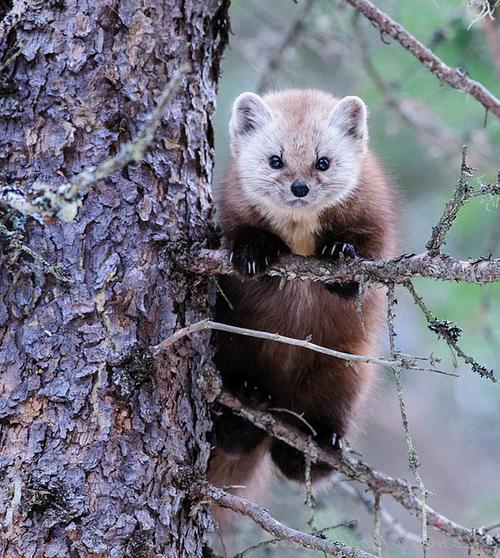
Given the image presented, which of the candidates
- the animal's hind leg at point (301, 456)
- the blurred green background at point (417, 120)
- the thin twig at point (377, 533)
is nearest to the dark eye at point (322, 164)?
the blurred green background at point (417, 120)

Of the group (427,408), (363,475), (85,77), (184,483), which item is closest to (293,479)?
(363,475)

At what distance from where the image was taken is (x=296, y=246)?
3.93 meters

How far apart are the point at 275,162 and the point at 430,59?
0.82m

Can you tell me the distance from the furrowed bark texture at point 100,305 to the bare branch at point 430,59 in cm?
75

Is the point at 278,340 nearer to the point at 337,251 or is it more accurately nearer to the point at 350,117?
the point at 337,251

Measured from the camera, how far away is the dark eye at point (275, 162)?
12.9 feet

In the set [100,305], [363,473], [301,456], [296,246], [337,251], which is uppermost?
[337,251]

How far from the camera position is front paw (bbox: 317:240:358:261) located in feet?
11.2

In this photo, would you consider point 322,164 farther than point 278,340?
Yes

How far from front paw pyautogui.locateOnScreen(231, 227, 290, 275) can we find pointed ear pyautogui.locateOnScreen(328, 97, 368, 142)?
669 mm

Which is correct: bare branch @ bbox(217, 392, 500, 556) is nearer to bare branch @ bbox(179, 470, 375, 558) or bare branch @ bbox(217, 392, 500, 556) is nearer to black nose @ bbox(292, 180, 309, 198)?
bare branch @ bbox(179, 470, 375, 558)

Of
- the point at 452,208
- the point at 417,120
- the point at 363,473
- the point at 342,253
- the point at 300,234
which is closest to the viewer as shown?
the point at 452,208

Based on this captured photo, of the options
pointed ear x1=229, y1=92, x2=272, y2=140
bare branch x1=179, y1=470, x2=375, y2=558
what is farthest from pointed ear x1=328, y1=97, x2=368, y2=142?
bare branch x1=179, y1=470, x2=375, y2=558

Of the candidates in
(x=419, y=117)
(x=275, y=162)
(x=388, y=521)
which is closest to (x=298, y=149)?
(x=275, y=162)
